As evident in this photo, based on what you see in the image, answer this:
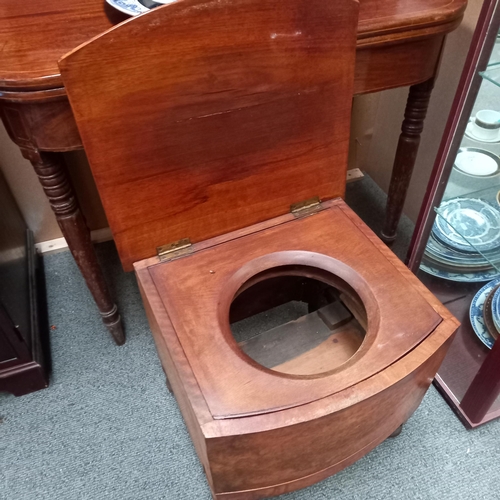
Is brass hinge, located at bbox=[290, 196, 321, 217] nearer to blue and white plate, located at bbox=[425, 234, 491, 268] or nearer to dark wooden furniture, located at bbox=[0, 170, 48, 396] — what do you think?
blue and white plate, located at bbox=[425, 234, 491, 268]

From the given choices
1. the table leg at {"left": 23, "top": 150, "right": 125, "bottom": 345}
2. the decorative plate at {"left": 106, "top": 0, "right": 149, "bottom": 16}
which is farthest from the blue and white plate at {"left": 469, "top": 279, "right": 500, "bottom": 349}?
the decorative plate at {"left": 106, "top": 0, "right": 149, "bottom": 16}

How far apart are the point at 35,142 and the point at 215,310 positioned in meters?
0.37

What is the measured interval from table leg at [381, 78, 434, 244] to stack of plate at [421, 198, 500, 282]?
14 centimetres

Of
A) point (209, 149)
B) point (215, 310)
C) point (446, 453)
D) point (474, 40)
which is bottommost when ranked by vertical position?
point (446, 453)

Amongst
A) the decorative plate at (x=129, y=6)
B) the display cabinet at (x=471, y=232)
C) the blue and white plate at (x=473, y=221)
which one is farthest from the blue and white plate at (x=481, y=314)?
the decorative plate at (x=129, y=6)

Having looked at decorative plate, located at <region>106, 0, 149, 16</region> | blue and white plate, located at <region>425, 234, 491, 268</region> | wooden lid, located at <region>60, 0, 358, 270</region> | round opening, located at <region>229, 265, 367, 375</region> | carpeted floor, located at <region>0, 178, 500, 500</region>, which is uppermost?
decorative plate, located at <region>106, 0, 149, 16</region>

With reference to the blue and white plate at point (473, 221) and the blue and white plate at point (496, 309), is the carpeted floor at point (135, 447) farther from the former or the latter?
the blue and white plate at point (473, 221)

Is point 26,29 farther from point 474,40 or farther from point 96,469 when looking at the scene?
point 96,469

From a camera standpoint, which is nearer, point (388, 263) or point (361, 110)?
point (388, 263)

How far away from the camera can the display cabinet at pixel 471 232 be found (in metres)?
0.77

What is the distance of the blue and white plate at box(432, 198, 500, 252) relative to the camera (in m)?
0.98

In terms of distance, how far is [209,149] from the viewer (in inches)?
28.4

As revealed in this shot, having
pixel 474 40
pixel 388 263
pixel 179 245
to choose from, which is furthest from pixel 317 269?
pixel 474 40

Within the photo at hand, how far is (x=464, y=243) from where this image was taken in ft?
3.42
